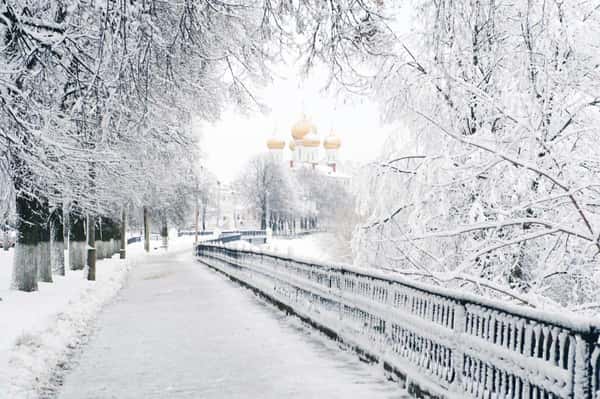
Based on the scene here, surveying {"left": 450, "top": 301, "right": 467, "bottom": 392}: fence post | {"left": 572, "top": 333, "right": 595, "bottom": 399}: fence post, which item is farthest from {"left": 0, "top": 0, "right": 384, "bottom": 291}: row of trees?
{"left": 572, "top": 333, "right": 595, "bottom": 399}: fence post

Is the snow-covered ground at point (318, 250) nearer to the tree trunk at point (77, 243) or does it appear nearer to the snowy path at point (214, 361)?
the snowy path at point (214, 361)

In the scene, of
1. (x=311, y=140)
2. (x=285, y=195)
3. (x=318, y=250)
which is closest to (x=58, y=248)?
(x=318, y=250)

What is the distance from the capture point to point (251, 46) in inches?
Answer: 470

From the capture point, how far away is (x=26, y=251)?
18203 millimetres

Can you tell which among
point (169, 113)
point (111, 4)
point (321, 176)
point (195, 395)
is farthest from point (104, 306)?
point (321, 176)

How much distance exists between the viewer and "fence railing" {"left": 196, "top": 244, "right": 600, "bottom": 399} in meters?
4.61

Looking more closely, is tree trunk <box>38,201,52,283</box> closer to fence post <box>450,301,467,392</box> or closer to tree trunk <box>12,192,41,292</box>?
tree trunk <box>12,192,41,292</box>

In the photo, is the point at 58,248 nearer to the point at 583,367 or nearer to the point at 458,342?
the point at 458,342

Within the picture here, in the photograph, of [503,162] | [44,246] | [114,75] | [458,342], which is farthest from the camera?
[44,246]

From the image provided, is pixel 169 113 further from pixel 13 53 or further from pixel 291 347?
pixel 291 347

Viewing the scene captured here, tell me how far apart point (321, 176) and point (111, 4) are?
489ft

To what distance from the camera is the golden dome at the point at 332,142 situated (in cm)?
18112

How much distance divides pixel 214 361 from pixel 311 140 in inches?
6476

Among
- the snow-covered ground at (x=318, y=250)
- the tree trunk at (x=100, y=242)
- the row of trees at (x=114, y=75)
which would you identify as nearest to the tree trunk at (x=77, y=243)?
the row of trees at (x=114, y=75)
